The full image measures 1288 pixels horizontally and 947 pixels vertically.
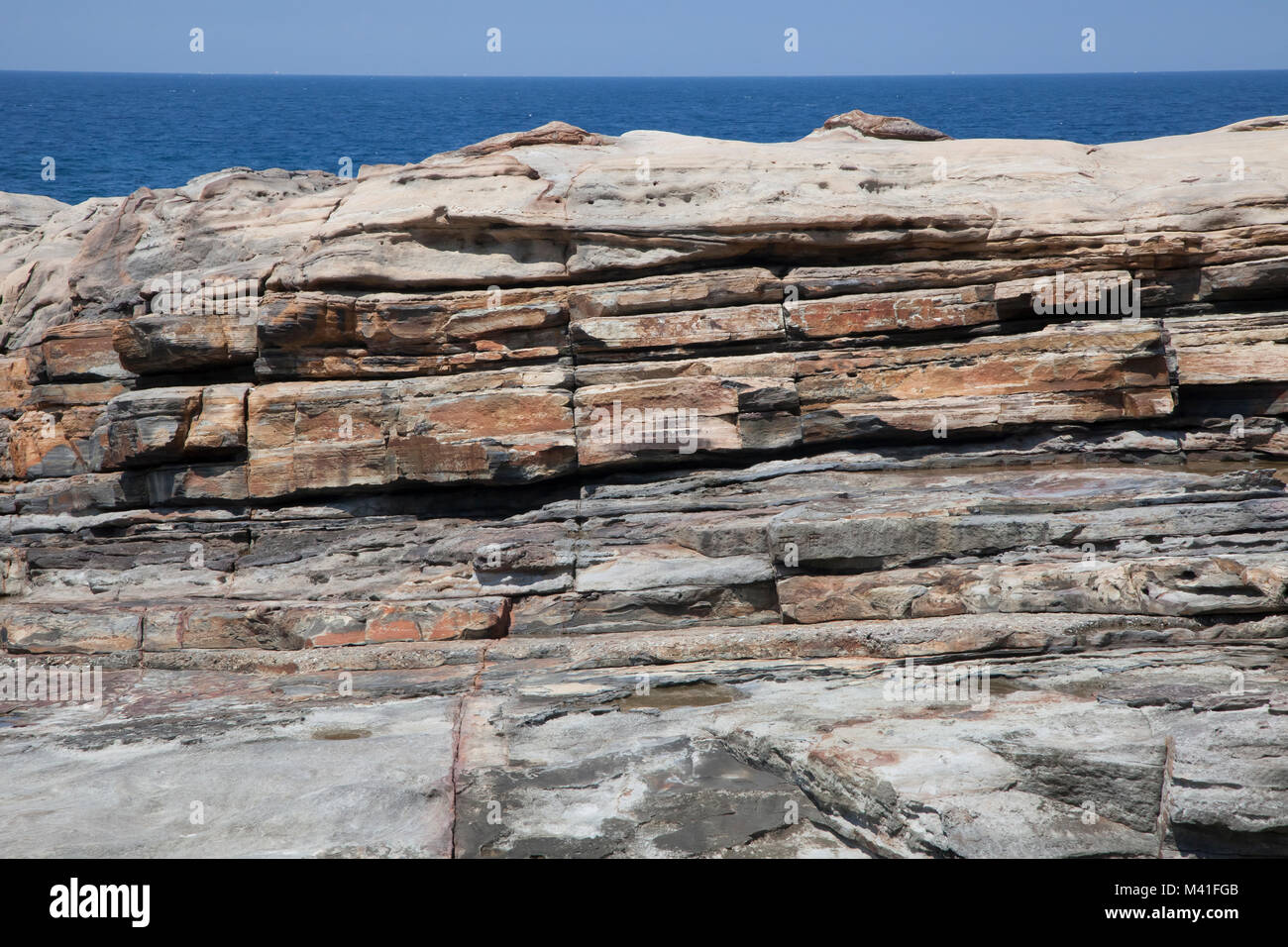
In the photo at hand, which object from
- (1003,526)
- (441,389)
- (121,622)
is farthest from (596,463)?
(121,622)

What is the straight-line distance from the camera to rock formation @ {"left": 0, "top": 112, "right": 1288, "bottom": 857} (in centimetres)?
1100

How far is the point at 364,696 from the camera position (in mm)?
11000

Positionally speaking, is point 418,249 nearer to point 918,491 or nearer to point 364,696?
point 364,696

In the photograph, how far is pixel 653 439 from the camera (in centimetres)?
1326

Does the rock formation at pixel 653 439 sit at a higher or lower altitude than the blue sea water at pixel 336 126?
lower

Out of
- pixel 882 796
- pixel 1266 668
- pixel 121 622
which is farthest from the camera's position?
pixel 121 622

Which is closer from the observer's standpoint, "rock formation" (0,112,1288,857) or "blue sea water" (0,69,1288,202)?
"rock formation" (0,112,1288,857)

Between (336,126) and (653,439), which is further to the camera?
(336,126)

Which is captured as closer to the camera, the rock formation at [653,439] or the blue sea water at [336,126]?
the rock formation at [653,439]

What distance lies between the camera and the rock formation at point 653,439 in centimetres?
1100

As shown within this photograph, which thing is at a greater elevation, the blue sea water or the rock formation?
the blue sea water

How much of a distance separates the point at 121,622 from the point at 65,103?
124 meters

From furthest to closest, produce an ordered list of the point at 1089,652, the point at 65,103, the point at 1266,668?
1. the point at 65,103
2. the point at 1089,652
3. the point at 1266,668

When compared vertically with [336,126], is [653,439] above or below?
below
